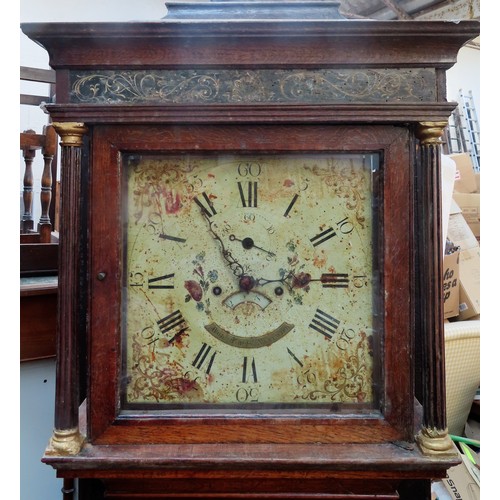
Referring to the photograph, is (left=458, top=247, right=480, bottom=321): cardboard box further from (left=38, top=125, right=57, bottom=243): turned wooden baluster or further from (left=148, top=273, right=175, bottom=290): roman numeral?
(left=38, top=125, right=57, bottom=243): turned wooden baluster

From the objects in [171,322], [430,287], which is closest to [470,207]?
[430,287]

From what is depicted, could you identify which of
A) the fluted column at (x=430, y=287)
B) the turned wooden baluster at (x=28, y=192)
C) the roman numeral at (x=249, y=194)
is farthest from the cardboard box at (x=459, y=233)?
the turned wooden baluster at (x=28, y=192)

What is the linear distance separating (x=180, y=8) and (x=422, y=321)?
0.68 metres

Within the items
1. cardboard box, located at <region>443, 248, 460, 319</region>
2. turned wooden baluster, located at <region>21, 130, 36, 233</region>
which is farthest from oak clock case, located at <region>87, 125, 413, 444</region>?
cardboard box, located at <region>443, 248, 460, 319</region>

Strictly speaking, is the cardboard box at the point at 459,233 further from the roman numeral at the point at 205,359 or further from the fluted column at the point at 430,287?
the roman numeral at the point at 205,359

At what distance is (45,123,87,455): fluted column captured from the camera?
68 cm

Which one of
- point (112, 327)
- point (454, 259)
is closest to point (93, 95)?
point (112, 327)

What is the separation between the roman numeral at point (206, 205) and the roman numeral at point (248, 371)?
0.83 ft

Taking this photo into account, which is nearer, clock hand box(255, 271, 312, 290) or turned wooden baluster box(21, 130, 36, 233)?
clock hand box(255, 271, 312, 290)

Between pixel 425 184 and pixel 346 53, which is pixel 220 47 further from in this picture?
pixel 425 184

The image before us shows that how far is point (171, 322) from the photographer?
73 centimetres

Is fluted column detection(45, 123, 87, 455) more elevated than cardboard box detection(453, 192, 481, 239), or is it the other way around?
cardboard box detection(453, 192, 481, 239)

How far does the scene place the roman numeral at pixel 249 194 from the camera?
737 mm

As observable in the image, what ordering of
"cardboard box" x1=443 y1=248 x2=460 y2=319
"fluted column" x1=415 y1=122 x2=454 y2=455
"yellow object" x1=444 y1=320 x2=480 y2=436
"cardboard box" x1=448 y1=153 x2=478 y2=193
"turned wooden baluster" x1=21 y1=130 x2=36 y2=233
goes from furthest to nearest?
"cardboard box" x1=448 y1=153 x2=478 y2=193 → "cardboard box" x1=443 y1=248 x2=460 y2=319 → "turned wooden baluster" x1=21 y1=130 x2=36 y2=233 → "yellow object" x1=444 y1=320 x2=480 y2=436 → "fluted column" x1=415 y1=122 x2=454 y2=455
